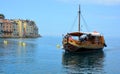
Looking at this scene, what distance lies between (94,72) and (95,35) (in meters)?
39.1

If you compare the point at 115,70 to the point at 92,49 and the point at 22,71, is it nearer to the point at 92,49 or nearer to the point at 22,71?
the point at 22,71

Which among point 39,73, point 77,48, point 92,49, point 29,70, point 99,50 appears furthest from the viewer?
point 99,50

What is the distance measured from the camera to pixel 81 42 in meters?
79.0

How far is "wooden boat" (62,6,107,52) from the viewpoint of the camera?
7819cm

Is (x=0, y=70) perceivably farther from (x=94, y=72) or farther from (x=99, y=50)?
(x=99, y=50)

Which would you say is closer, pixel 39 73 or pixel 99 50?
pixel 39 73

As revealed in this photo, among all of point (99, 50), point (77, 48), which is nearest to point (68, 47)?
point (77, 48)

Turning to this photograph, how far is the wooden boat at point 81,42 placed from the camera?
78188mm

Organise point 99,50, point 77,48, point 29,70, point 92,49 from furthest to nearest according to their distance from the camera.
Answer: point 99,50, point 92,49, point 77,48, point 29,70

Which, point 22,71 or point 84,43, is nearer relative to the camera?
point 22,71

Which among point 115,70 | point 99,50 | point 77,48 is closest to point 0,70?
point 115,70

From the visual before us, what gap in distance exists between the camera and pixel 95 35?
8662 centimetres

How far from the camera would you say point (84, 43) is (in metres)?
79.6

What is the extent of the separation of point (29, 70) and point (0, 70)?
3.81 meters
